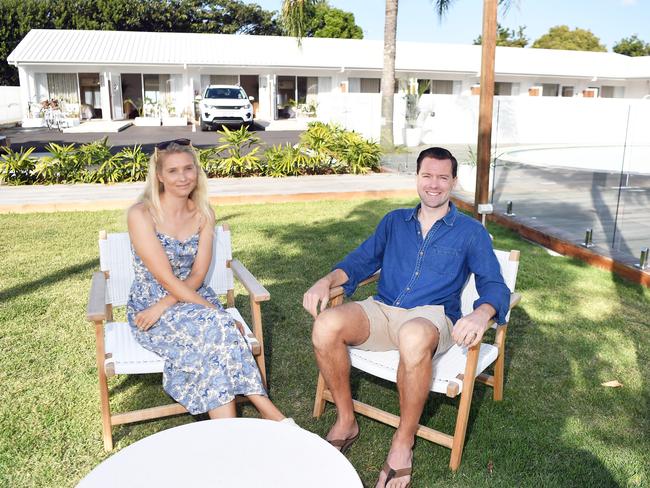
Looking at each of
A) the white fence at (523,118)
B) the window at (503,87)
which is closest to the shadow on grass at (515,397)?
the white fence at (523,118)

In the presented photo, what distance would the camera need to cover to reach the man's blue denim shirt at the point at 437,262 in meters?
2.97

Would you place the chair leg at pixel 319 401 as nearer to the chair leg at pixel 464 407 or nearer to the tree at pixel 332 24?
the chair leg at pixel 464 407

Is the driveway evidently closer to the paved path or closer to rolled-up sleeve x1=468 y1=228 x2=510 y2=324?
the paved path

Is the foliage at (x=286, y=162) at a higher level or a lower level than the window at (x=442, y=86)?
lower

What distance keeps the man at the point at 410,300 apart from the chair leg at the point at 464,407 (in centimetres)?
13

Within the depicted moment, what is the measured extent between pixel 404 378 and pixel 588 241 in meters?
4.42

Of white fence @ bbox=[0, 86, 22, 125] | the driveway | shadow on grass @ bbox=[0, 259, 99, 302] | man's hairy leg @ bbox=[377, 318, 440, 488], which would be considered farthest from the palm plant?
white fence @ bbox=[0, 86, 22, 125]

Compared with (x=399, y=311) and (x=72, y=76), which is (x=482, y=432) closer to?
(x=399, y=311)

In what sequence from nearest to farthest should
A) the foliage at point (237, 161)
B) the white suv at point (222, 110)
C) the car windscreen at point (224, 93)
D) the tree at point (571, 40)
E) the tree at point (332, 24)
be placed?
the foliage at point (237, 161), the white suv at point (222, 110), the car windscreen at point (224, 93), the tree at point (332, 24), the tree at point (571, 40)

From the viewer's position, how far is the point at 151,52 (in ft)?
86.8

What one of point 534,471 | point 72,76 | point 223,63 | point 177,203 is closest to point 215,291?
point 177,203

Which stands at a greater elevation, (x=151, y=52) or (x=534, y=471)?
(x=151, y=52)

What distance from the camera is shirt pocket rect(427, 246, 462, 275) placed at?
301 cm

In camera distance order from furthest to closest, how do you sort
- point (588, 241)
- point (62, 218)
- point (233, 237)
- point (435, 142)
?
1. point (435, 142)
2. point (62, 218)
3. point (233, 237)
4. point (588, 241)
